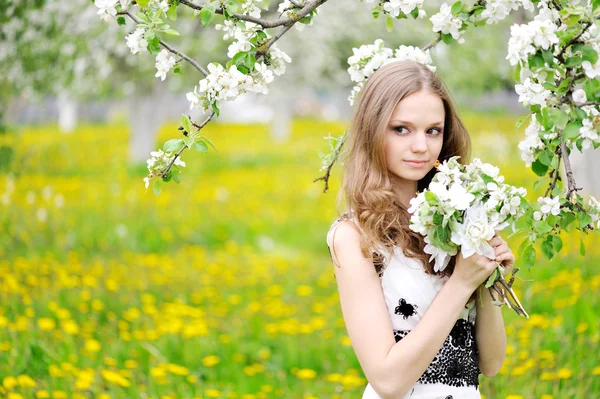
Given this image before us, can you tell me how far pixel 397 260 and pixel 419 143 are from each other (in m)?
0.33

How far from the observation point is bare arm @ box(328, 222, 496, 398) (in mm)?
1704

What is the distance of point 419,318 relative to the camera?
1.86 meters

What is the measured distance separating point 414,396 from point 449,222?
568 mm

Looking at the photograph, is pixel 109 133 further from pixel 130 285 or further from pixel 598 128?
pixel 598 128

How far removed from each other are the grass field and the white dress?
0.86 ft

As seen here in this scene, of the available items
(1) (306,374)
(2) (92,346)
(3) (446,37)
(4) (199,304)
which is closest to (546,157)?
(3) (446,37)

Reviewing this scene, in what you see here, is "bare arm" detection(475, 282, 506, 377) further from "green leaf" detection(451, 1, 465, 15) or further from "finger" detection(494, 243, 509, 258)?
"green leaf" detection(451, 1, 465, 15)

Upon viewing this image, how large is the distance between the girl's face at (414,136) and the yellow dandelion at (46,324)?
8.67ft

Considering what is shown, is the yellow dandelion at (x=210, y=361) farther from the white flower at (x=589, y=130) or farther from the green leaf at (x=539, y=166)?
the white flower at (x=589, y=130)

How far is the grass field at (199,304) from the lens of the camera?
133 inches

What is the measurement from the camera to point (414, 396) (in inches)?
73.9

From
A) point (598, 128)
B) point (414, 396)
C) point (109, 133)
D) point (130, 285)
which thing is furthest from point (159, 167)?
point (109, 133)

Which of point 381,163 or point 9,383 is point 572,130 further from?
point 9,383

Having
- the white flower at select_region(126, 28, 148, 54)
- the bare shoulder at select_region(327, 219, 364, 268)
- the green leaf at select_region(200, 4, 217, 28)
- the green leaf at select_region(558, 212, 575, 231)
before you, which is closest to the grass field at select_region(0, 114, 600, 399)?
the green leaf at select_region(558, 212, 575, 231)
